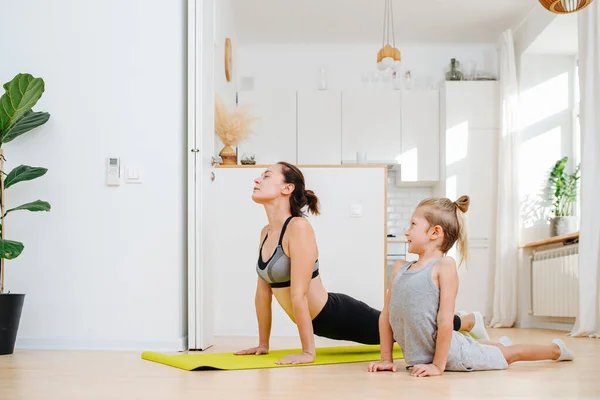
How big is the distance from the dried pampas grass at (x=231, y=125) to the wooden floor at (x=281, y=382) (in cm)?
218

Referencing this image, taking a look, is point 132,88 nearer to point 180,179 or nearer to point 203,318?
point 180,179

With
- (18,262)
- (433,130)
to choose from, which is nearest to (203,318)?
(18,262)

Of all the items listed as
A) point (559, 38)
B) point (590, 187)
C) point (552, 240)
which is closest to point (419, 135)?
point (559, 38)

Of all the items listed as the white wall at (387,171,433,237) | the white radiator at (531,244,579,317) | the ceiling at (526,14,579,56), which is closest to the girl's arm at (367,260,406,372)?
the white radiator at (531,244,579,317)

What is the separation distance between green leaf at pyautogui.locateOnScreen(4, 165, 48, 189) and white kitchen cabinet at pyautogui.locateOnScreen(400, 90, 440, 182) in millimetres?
4811

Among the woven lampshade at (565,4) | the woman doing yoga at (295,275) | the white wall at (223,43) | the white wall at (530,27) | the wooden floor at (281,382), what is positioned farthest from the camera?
the white wall at (530,27)

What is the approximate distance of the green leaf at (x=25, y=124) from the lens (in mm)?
3807

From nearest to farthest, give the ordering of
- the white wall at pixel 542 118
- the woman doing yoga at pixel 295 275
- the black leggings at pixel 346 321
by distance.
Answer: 1. the woman doing yoga at pixel 295 275
2. the black leggings at pixel 346 321
3. the white wall at pixel 542 118

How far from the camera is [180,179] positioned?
3.94 m

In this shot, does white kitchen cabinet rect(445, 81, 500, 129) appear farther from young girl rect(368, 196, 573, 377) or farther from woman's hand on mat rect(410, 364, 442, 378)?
woman's hand on mat rect(410, 364, 442, 378)

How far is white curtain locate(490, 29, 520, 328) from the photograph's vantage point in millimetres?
7222

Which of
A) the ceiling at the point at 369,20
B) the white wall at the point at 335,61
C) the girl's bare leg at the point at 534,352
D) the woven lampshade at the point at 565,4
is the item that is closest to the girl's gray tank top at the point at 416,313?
the girl's bare leg at the point at 534,352

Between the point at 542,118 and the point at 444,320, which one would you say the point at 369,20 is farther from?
the point at 444,320

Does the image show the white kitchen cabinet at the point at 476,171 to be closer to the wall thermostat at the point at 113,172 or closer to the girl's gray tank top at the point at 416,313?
the wall thermostat at the point at 113,172
